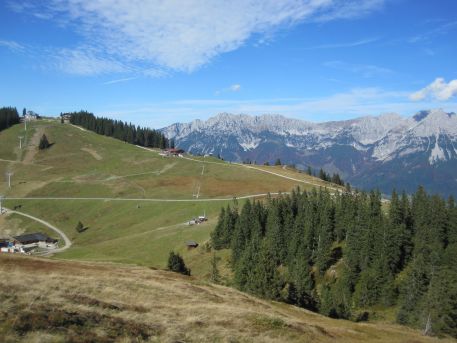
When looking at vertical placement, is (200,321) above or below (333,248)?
above

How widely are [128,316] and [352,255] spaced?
269 ft

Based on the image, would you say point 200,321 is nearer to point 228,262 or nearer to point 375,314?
point 375,314

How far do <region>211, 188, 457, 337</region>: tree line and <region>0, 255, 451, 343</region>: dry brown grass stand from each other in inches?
969

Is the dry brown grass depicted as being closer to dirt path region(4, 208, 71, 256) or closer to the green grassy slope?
the green grassy slope

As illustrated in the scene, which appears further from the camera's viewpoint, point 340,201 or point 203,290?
point 340,201

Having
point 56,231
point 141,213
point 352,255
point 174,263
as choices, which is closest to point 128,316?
point 174,263

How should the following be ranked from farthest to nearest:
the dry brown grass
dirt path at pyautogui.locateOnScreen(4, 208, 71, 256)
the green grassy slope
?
dirt path at pyautogui.locateOnScreen(4, 208, 71, 256) → the green grassy slope → the dry brown grass


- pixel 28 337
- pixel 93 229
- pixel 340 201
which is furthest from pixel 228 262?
pixel 28 337

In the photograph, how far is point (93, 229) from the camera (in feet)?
509

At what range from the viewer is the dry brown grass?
23797 mm

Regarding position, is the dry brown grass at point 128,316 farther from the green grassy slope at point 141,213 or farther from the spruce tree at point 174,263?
the green grassy slope at point 141,213

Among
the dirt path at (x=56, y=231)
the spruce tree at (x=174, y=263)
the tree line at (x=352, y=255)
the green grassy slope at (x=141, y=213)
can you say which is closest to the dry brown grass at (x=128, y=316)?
the tree line at (x=352, y=255)

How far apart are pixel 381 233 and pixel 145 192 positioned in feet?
366

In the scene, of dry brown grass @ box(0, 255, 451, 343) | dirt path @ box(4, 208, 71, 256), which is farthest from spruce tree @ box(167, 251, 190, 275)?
dirt path @ box(4, 208, 71, 256)
